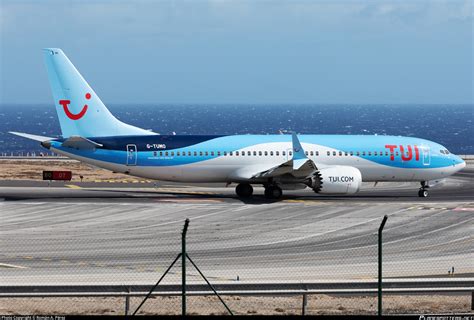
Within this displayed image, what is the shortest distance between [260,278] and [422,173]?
30.1 metres

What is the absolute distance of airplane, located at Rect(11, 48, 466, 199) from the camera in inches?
2048

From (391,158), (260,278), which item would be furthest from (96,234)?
(391,158)

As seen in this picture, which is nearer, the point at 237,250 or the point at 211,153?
the point at 237,250

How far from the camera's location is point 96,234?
129ft

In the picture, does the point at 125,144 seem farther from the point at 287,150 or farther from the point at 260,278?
the point at 260,278

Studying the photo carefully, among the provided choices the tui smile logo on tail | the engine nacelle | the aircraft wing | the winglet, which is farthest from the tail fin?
the engine nacelle

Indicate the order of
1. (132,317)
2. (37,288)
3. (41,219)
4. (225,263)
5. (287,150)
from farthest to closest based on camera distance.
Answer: (287,150)
(41,219)
(225,263)
(37,288)
(132,317)

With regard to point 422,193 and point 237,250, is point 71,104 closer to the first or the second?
point 237,250

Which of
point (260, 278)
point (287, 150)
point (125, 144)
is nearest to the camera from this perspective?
point (260, 278)

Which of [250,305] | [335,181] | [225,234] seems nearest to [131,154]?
[335,181]

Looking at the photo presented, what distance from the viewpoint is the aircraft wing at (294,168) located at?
51.6 m

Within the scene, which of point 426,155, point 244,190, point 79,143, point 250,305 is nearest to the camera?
point 250,305

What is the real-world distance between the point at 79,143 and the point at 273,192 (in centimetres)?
1116

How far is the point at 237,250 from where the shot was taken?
35.4 meters
